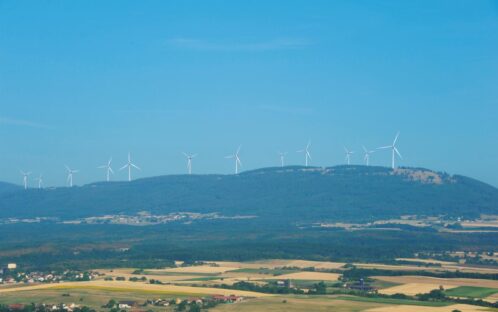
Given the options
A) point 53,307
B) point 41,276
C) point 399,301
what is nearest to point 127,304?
point 53,307

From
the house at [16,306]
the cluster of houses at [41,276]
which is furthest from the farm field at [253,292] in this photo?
the house at [16,306]

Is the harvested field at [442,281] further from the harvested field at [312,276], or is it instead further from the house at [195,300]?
the house at [195,300]

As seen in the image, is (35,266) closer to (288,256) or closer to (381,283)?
(288,256)

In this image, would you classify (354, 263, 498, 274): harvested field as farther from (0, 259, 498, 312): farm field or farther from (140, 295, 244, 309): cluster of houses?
(140, 295, 244, 309): cluster of houses

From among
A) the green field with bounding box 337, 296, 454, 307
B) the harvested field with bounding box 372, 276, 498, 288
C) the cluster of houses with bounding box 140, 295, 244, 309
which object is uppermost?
the harvested field with bounding box 372, 276, 498, 288

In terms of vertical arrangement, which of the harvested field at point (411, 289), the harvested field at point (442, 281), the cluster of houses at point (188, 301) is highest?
the harvested field at point (442, 281)

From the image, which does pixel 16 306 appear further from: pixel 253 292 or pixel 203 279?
pixel 203 279

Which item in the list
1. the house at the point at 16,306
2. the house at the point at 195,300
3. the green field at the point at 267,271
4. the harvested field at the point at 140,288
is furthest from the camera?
the green field at the point at 267,271

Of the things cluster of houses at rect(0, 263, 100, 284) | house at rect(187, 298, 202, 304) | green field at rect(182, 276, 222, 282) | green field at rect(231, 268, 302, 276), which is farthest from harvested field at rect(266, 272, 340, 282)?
house at rect(187, 298, 202, 304)
